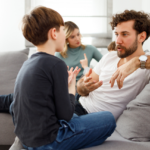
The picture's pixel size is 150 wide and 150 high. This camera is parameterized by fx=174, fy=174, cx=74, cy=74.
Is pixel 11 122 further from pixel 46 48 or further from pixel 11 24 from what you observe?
pixel 11 24

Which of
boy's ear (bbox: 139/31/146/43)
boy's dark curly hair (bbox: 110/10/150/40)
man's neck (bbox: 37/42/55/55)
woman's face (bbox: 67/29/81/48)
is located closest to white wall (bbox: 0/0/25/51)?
woman's face (bbox: 67/29/81/48)

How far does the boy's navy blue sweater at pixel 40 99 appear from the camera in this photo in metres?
0.75

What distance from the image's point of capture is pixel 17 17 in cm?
296

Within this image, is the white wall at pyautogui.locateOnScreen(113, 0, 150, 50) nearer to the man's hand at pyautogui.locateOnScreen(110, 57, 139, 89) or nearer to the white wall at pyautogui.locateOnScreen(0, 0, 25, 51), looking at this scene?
the white wall at pyautogui.locateOnScreen(0, 0, 25, 51)

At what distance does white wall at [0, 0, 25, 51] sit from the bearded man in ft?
6.39

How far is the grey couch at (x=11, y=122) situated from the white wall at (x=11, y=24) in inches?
39.6

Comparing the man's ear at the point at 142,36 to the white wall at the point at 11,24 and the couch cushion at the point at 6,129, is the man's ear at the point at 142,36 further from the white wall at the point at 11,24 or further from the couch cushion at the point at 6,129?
the white wall at the point at 11,24

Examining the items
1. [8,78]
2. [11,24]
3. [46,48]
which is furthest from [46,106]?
[11,24]

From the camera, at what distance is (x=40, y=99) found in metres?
0.75

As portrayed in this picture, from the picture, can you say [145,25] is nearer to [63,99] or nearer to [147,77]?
[147,77]

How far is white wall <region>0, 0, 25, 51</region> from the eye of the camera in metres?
2.95

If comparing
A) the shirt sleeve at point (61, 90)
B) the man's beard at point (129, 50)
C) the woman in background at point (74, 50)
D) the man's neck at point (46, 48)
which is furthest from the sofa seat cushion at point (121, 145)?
the woman in background at point (74, 50)

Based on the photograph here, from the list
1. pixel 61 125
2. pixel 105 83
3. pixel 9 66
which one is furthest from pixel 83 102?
pixel 9 66

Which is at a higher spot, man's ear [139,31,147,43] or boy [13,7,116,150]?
man's ear [139,31,147,43]
